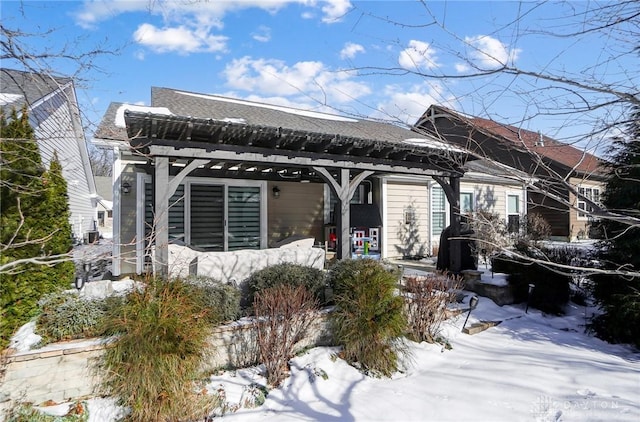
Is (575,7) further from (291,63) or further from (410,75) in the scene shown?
(291,63)

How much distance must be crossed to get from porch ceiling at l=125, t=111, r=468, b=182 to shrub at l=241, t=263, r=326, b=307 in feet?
5.66

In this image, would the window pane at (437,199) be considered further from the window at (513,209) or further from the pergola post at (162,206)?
the pergola post at (162,206)

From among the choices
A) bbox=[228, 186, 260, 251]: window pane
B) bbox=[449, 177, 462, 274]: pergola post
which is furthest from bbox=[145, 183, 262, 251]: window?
bbox=[449, 177, 462, 274]: pergola post

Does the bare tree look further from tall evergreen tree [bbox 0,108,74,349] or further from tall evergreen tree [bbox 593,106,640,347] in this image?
tall evergreen tree [bbox 0,108,74,349]

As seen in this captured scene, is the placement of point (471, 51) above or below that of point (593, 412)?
above

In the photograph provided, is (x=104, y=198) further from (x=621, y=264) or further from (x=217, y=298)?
(x=621, y=264)

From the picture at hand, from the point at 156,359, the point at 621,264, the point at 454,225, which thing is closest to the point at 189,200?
the point at 156,359

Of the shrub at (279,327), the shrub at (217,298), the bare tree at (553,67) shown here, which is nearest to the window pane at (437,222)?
the shrub at (279,327)

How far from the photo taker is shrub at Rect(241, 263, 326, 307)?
5.06 metres

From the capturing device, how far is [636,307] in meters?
4.89

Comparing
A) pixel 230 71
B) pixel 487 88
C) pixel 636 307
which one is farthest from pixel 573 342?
pixel 230 71

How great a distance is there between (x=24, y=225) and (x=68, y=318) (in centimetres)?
141

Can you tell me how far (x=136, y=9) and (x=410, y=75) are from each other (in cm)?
318

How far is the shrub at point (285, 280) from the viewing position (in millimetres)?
5059
